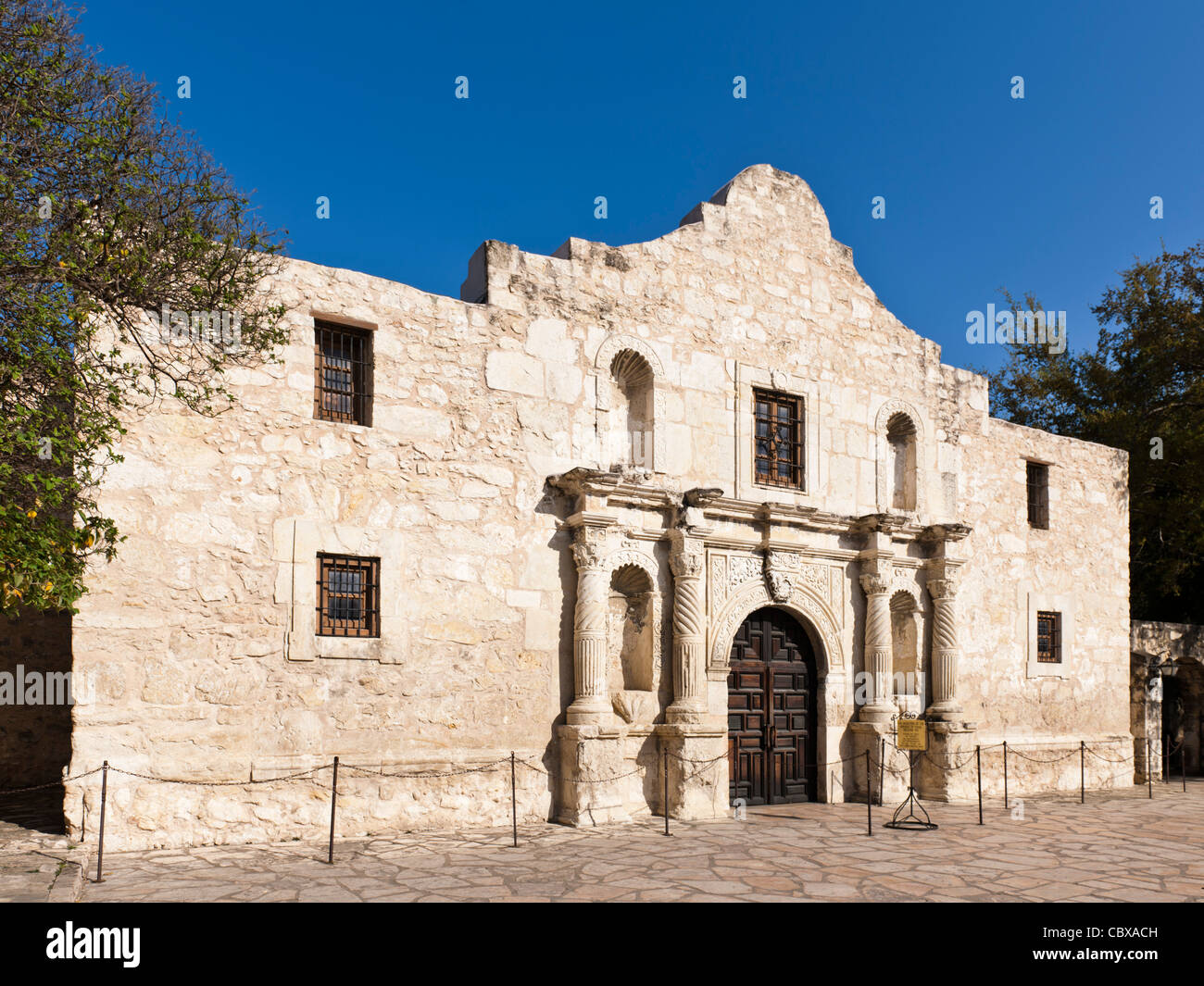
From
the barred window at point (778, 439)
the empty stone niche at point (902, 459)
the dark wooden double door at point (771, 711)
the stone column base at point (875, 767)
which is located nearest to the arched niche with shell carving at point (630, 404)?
the barred window at point (778, 439)

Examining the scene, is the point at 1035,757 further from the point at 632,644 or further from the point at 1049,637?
the point at 632,644

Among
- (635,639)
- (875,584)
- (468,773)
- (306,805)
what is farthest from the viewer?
(875,584)

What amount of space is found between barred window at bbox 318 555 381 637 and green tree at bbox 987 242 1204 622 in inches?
560

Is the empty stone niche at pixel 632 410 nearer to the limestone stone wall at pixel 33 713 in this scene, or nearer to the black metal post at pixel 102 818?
the black metal post at pixel 102 818

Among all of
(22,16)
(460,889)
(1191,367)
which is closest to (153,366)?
(22,16)

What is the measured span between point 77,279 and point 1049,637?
13.8m

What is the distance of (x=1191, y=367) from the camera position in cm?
2030

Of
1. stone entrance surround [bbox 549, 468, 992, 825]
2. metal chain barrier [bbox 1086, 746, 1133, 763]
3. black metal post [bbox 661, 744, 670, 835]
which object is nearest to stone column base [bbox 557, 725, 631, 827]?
stone entrance surround [bbox 549, 468, 992, 825]

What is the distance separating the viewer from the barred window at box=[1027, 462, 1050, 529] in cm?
1593

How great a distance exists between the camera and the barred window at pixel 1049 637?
50.7 ft

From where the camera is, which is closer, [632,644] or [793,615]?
[632,644]

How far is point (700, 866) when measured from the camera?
840 centimetres

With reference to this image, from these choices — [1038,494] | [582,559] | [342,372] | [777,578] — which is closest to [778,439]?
[777,578]

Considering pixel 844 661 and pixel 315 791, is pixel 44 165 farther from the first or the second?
pixel 844 661
